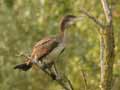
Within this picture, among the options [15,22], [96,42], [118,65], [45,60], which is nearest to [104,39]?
[45,60]

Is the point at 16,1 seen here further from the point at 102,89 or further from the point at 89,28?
the point at 102,89

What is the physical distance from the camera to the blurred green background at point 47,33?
11.6m

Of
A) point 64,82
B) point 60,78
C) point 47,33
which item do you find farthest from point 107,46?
point 47,33

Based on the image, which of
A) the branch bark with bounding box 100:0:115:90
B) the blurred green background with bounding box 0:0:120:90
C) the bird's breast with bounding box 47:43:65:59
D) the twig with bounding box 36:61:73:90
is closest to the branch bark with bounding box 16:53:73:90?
the twig with bounding box 36:61:73:90

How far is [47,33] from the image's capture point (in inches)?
531

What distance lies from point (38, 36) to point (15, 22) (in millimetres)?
678

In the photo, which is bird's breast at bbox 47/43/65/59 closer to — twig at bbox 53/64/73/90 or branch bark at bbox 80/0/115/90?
twig at bbox 53/64/73/90

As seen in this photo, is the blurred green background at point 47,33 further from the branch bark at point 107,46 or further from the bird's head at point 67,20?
the branch bark at point 107,46

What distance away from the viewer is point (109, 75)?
5.71 metres

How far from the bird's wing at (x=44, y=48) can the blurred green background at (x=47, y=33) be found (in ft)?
9.56

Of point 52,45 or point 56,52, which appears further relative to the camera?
point 52,45

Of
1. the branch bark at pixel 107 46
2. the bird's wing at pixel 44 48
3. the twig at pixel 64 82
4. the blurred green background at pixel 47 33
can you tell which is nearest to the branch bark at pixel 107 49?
the branch bark at pixel 107 46

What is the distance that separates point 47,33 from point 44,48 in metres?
5.81

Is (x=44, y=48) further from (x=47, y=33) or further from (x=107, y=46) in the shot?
(x=47, y=33)
